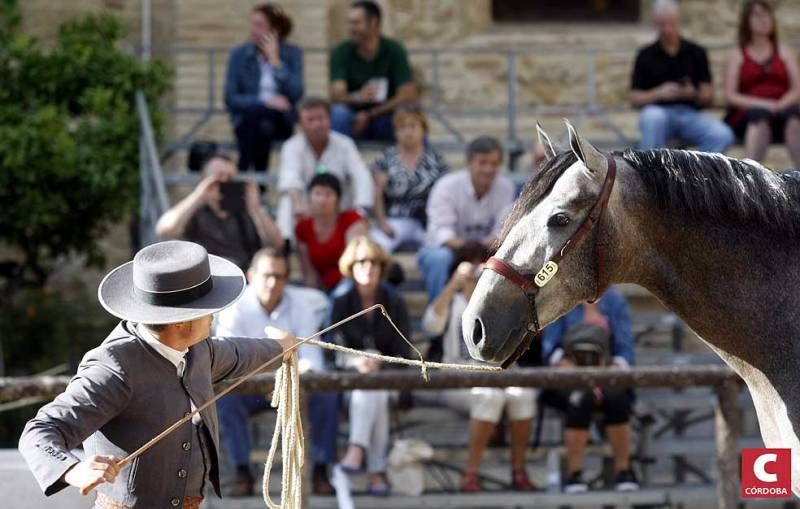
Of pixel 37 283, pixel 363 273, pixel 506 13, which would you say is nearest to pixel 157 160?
pixel 37 283

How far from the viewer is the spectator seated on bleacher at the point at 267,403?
7.23 meters

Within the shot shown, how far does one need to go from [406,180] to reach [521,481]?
234 cm

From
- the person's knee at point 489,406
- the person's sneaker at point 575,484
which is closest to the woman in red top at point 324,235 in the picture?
the person's knee at point 489,406

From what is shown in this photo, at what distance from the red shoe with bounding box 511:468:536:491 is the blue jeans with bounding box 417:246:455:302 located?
4.02 ft

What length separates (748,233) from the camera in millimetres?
4227

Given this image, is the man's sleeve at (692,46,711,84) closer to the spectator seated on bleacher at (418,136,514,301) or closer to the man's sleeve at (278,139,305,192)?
the spectator seated on bleacher at (418,136,514,301)

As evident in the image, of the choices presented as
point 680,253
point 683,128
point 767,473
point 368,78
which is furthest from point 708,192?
point 368,78

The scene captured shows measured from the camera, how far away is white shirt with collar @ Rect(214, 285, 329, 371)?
7.09 metres

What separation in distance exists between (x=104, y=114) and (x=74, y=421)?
228 inches

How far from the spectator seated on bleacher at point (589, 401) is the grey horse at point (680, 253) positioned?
10.3 ft

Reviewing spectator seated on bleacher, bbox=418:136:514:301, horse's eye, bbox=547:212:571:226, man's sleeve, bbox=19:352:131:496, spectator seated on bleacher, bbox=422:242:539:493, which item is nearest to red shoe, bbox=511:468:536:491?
spectator seated on bleacher, bbox=422:242:539:493

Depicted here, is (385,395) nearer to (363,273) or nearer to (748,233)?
(363,273)

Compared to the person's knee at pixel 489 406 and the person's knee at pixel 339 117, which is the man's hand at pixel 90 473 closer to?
the person's knee at pixel 489 406

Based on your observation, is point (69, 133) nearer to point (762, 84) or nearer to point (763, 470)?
point (762, 84)
